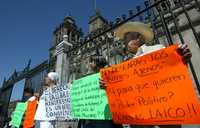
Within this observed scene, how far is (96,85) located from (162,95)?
1.13 m

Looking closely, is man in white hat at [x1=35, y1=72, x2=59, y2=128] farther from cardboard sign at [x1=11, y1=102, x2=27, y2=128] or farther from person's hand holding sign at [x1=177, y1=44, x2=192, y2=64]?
person's hand holding sign at [x1=177, y1=44, x2=192, y2=64]

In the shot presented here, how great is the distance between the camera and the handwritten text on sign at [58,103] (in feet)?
9.95

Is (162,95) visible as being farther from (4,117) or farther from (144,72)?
(4,117)

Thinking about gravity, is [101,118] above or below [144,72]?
below

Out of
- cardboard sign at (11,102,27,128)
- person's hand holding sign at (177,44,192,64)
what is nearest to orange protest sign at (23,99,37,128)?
cardboard sign at (11,102,27,128)

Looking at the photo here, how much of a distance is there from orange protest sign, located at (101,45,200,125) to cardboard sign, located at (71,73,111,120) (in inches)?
14.1

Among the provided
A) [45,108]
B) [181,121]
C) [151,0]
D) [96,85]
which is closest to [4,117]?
[45,108]

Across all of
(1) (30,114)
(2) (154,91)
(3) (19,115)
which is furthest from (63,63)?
(2) (154,91)

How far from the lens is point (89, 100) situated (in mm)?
2607

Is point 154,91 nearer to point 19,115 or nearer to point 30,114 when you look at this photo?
point 30,114

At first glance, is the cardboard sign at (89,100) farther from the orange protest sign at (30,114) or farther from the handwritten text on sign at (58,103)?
the orange protest sign at (30,114)

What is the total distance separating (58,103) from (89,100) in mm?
852

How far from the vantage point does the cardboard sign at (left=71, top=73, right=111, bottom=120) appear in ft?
7.82

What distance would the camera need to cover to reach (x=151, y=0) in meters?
3.20
